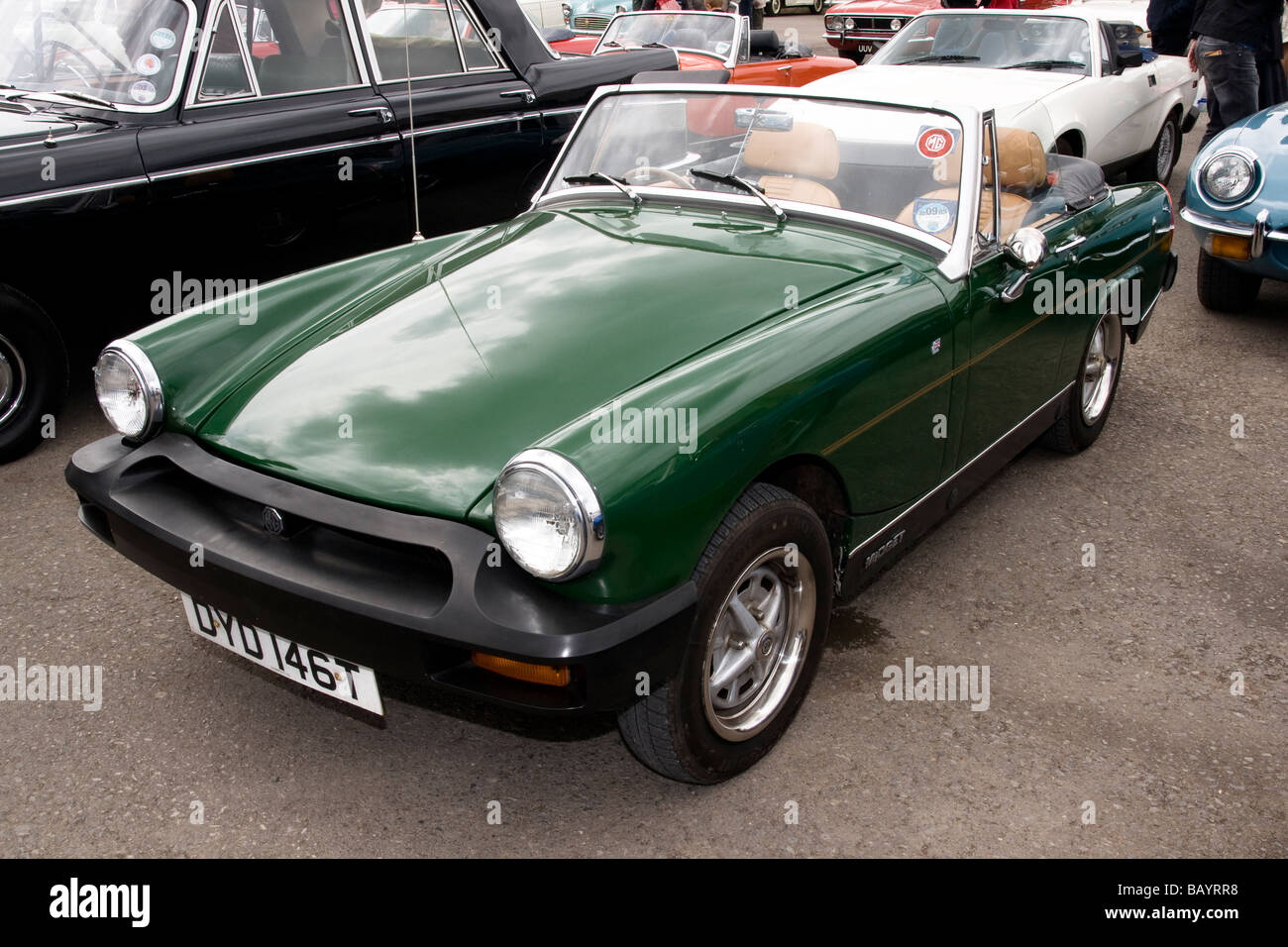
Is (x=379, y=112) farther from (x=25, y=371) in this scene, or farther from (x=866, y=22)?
(x=866, y=22)

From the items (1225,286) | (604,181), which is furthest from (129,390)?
(1225,286)

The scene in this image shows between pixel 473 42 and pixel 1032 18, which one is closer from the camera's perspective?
pixel 473 42

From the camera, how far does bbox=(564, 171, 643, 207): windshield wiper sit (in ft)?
11.5

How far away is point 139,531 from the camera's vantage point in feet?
8.14

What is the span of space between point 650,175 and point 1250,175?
131 inches

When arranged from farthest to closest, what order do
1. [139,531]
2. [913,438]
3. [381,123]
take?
[381,123], [913,438], [139,531]

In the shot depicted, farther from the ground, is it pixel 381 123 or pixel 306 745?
pixel 381 123

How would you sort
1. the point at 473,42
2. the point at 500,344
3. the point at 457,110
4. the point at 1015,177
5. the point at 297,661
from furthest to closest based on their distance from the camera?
1. the point at 473,42
2. the point at 457,110
3. the point at 1015,177
4. the point at 500,344
5. the point at 297,661

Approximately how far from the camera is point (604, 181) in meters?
3.61

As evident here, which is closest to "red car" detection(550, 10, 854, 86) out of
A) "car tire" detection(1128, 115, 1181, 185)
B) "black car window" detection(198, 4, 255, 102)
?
"car tire" detection(1128, 115, 1181, 185)

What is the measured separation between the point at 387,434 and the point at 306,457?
0.61ft

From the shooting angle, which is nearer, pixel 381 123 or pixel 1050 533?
pixel 1050 533
